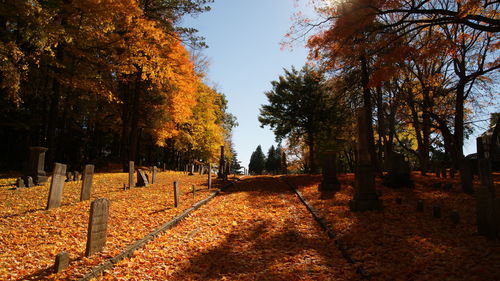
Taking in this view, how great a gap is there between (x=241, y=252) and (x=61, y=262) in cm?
321

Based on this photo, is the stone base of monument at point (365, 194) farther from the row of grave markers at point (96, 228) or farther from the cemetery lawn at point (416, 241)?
the row of grave markers at point (96, 228)

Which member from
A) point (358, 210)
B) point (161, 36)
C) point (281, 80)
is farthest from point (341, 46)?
point (281, 80)

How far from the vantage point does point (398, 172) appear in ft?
42.6

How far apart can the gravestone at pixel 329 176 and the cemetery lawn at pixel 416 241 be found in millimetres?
2627

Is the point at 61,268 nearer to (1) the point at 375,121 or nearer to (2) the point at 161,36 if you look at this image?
(2) the point at 161,36

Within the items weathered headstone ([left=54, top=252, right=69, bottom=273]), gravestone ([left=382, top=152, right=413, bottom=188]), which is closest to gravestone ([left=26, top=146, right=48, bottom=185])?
weathered headstone ([left=54, top=252, right=69, bottom=273])

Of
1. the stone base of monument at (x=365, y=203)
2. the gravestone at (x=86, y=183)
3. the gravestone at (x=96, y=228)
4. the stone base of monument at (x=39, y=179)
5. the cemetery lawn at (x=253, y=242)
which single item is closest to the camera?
the cemetery lawn at (x=253, y=242)

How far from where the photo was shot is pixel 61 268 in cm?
479

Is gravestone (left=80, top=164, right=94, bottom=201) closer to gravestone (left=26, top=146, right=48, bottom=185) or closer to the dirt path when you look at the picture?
the dirt path

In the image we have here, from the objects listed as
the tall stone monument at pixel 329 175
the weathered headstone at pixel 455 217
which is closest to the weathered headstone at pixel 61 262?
the weathered headstone at pixel 455 217

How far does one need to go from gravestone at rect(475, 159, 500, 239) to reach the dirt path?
10.2ft

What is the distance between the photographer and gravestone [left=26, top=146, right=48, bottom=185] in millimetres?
13434

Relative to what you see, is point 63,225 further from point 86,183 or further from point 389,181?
point 389,181

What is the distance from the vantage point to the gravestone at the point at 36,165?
1343 centimetres
